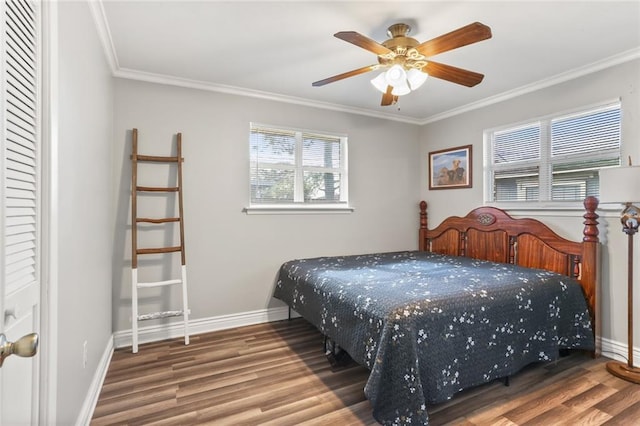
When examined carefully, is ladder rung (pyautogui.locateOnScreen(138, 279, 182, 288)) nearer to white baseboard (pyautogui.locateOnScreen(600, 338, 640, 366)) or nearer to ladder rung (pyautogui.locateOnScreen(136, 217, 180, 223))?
ladder rung (pyautogui.locateOnScreen(136, 217, 180, 223))

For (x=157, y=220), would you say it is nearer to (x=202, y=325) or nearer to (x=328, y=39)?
(x=202, y=325)

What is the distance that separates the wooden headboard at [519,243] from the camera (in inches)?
99.3

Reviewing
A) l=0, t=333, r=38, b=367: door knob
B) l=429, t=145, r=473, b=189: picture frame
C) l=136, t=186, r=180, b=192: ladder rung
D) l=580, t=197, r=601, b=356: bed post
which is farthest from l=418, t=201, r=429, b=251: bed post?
l=0, t=333, r=38, b=367: door knob

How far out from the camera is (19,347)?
2.33 feet

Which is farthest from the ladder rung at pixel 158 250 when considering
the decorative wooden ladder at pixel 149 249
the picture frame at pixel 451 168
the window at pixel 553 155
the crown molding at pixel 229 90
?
the window at pixel 553 155

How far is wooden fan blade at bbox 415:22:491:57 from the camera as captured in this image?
5.27 feet

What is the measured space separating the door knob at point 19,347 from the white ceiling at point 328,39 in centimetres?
193

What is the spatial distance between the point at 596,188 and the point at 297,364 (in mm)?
2890

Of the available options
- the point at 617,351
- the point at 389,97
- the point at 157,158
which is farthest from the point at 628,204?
the point at 157,158

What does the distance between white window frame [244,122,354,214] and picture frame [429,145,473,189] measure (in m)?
1.21

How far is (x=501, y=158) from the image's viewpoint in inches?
135

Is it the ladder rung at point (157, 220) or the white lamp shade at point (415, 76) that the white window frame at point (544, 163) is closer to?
the white lamp shade at point (415, 76)

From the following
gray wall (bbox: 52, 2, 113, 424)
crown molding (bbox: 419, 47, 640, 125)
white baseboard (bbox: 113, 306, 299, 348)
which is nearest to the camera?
gray wall (bbox: 52, 2, 113, 424)

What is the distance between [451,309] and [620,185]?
1520 millimetres
